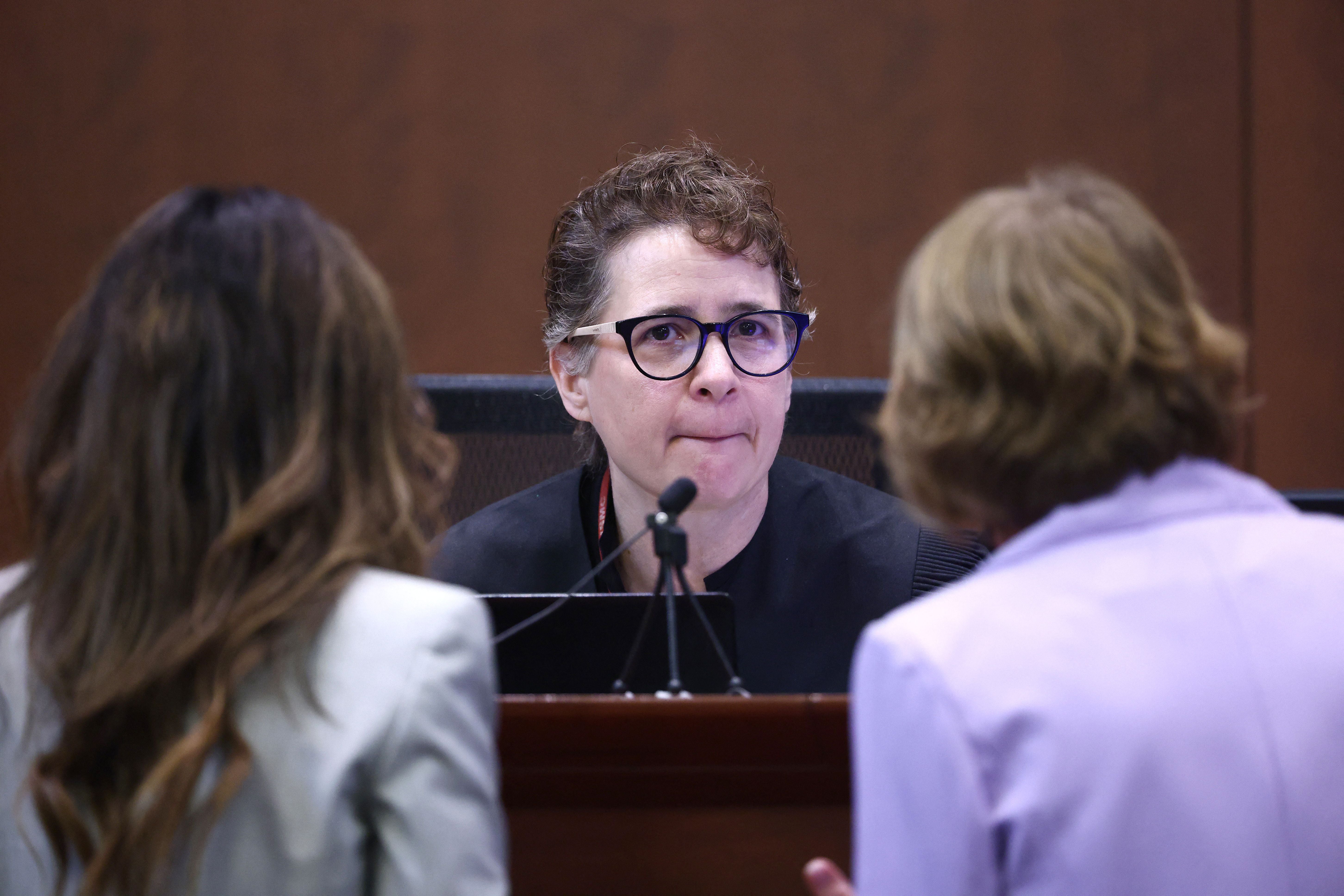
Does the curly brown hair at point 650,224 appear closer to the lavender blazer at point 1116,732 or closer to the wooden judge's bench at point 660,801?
the wooden judge's bench at point 660,801

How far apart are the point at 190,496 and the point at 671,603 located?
53cm

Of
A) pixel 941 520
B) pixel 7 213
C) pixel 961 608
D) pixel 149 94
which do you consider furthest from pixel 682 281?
pixel 7 213

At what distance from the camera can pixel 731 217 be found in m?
1.84

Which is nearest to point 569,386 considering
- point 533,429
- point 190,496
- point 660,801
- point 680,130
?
point 533,429

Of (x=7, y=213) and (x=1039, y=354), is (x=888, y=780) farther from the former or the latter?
(x=7, y=213)

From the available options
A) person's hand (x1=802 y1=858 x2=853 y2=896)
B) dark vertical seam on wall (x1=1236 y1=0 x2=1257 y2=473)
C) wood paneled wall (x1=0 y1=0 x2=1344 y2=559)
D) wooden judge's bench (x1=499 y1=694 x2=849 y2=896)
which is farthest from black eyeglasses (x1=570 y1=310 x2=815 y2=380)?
dark vertical seam on wall (x1=1236 y1=0 x2=1257 y2=473)

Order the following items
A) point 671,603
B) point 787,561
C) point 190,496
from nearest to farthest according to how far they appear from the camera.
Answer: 1. point 190,496
2. point 671,603
3. point 787,561

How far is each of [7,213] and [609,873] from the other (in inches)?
105

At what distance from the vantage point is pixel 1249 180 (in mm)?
3074

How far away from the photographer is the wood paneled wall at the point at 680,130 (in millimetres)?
2920

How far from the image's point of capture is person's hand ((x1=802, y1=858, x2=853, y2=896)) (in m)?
0.87

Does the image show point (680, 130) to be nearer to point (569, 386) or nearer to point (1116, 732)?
point (569, 386)

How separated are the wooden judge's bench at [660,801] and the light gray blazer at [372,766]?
19 centimetres

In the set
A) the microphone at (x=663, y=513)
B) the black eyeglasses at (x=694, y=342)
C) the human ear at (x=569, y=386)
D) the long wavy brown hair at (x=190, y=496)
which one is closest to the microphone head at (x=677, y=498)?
the microphone at (x=663, y=513)
